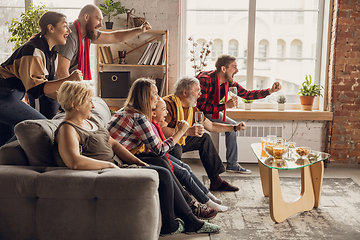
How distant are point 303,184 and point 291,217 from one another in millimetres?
277

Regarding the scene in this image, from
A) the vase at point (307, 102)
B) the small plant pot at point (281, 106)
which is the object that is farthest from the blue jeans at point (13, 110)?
the vase at point (307, 102)

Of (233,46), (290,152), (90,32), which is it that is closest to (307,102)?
(233,46)

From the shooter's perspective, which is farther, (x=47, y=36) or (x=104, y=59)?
(x=104, y=59)

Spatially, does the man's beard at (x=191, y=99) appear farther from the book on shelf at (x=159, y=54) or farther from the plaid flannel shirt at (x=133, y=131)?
the book on shelf at (x=159, y=54)

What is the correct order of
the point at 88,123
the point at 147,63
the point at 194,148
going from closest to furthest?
the point at 88,123 < the point at 194,148 < the point at 147,63

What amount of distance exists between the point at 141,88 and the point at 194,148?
1.02 metres

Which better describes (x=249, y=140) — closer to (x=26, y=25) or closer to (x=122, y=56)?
(x=122, y=56)

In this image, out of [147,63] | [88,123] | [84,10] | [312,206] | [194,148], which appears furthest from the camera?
[147,63]

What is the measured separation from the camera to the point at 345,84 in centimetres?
378

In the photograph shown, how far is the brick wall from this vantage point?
3.70 meters

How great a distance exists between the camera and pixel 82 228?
59.8 inches

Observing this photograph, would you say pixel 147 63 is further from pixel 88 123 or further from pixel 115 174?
pixel 115 174

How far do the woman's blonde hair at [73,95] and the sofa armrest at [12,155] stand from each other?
32cm

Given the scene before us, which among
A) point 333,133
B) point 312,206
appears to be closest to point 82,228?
point 312,206
